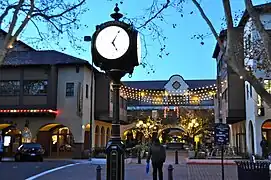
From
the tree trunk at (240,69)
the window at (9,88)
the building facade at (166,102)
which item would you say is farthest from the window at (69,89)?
the tree trunk at (240,69)

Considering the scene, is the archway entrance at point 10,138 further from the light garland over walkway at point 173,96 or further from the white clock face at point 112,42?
the white clock face at point 112,42

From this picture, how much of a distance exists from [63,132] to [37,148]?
10.5 meters

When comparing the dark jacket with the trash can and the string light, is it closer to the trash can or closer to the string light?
the trash can

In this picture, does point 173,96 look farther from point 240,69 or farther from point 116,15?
point 116,15

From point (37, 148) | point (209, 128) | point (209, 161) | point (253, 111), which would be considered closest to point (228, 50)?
point (209, 161)

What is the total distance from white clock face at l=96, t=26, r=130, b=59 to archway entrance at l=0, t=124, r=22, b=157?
30.3 metres

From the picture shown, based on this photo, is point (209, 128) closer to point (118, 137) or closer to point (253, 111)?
point (253, 111)

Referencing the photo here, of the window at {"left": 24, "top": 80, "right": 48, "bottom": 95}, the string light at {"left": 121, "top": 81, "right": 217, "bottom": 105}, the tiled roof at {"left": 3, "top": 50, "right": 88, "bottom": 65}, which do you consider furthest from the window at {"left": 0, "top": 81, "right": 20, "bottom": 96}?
the string light at {"left": 121, "top": 81, "right": 217, "bottom": 105}

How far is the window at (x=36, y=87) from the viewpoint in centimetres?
3262

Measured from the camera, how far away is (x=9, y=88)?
33.2m

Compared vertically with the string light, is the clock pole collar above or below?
below

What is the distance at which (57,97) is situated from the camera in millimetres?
32531

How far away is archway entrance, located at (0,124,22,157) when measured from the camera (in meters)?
33.9

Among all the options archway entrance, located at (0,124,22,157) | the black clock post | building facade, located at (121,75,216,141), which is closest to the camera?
the black clock post
